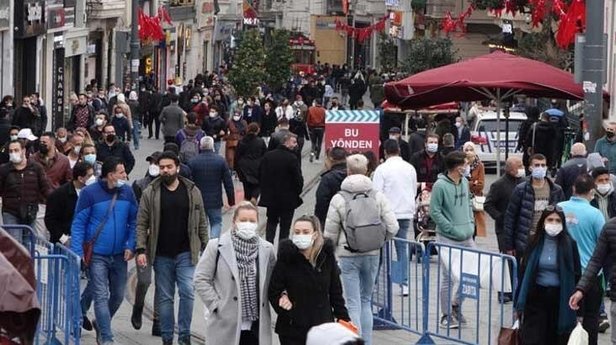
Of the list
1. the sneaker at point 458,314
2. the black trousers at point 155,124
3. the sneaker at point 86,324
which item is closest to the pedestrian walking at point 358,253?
the sneaker at point 458,314

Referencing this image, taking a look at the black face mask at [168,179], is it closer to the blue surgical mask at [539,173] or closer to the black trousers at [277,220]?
the blue surgical mask at [539,173]

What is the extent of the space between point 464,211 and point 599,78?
621cm

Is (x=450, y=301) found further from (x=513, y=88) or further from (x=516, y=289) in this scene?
(x=513, y=88)

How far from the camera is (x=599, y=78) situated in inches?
881

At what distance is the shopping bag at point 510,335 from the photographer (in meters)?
14.1

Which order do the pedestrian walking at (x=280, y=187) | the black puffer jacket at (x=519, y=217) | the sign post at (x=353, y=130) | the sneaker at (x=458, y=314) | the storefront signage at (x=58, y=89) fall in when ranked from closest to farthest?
the sneaker at (x=458, y=314) → the black puffer jacket at (x=519, y=217) → the pedestrian walking at (x=280, y=187) → the sign post at (x=353, y=130) → the storefront signage at (x=58, y=89)

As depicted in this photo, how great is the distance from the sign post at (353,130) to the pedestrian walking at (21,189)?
6.40 metres

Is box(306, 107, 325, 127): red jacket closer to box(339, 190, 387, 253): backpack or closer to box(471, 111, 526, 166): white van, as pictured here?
box(471, 111, 526, 166): white van

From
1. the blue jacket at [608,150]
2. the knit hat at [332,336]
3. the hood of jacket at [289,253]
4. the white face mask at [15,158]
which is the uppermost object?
the knit hat at [332,336]

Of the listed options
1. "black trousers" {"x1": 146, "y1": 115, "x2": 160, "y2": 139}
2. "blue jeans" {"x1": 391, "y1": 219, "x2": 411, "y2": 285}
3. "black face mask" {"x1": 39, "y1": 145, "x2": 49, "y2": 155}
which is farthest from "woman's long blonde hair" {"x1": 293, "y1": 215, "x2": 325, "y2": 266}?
"black trousers" {"x1": 146, "y1": 115, "x2": 160, "y2": 139}

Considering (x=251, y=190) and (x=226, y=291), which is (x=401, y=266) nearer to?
(x=226, y=291)

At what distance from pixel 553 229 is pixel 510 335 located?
3.50 feet

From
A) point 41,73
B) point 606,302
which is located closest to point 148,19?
point 41,73

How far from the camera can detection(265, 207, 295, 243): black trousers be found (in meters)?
21.6
